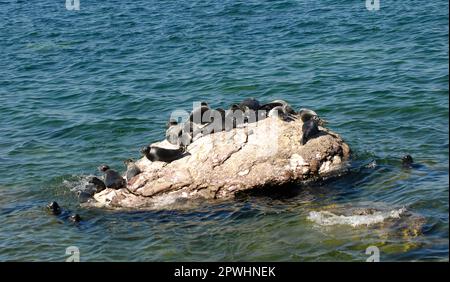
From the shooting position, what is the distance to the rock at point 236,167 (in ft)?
50.0

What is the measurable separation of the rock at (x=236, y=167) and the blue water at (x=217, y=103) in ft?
1.29

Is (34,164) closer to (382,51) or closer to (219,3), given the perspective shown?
(382,51)

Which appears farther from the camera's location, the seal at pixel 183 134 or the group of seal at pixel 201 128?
the seal at pixel 183 134

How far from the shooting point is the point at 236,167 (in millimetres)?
15367

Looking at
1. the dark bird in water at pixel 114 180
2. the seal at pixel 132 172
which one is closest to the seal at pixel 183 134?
the seal at pixel 132 172

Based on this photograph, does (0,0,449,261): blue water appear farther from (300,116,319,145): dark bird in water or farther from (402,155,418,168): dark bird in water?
(300,116,319,145): dark bird in water

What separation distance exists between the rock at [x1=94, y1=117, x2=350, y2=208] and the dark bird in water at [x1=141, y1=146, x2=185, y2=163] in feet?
0.44

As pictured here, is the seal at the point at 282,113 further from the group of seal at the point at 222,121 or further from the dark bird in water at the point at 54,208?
the dark bird in water at the point at 54,208

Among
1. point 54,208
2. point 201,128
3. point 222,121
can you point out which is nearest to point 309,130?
point 222,121

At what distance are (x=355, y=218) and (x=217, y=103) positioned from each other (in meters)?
9.27

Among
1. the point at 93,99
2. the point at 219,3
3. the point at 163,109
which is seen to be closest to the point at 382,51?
the point at 163,109

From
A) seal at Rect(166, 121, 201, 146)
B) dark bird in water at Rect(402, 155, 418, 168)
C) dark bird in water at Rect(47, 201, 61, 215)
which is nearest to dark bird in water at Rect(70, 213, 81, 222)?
dark bird in water at Rect(47, 201, 61, 215)

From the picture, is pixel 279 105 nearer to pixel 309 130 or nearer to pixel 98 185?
pixel 309 130

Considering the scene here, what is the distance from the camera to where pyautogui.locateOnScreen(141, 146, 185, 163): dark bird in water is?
52.4 feet
